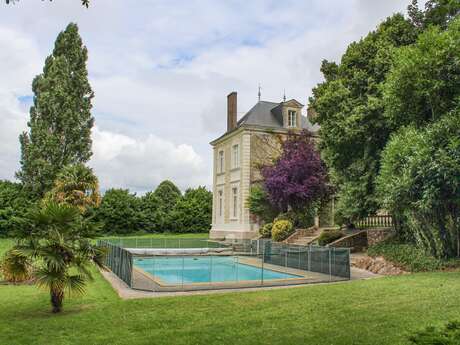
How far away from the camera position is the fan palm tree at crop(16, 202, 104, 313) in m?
7.57

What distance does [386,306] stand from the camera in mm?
7875

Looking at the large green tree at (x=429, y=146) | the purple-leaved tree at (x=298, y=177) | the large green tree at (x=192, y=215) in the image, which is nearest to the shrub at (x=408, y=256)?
the large green tree at (x=429, y=146)

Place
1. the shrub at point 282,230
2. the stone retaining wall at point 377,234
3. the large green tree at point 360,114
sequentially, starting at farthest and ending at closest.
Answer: the shrub at point 282,230 → the stone retaining wall at point 377,234 → the large green tree at point 360,114

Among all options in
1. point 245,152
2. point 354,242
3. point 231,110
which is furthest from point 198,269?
point 231,110

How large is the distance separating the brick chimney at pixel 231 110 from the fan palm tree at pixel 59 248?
2411 cm

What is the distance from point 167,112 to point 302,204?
9.64 meters

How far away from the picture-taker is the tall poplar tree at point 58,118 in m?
34.0

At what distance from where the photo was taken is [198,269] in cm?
1112

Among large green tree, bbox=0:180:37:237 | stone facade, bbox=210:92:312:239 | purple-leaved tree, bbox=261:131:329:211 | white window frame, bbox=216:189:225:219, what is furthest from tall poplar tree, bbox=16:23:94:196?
purple-leaved tree, bbox=261:131:329:211

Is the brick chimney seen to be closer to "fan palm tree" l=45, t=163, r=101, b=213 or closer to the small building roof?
the small building roof

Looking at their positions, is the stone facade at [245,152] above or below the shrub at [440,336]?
above

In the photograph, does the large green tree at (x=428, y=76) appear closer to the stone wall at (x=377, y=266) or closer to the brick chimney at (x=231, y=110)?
the stone wall at (x=377, y=266)

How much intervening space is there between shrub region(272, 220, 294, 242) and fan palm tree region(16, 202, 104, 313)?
55.1 ft

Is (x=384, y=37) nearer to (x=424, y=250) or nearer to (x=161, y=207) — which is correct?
(x=424, y=250)
